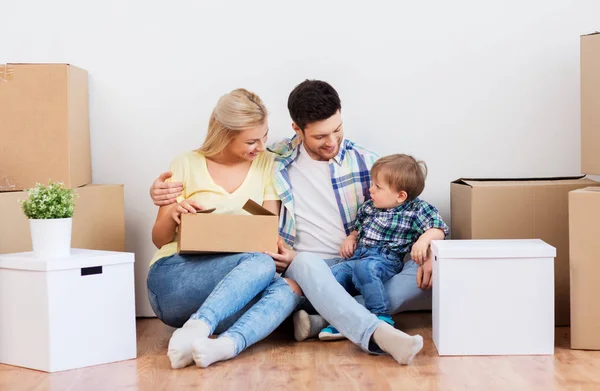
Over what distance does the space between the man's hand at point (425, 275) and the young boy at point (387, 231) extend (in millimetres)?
22

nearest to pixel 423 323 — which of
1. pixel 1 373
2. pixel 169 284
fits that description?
pixel 169 284

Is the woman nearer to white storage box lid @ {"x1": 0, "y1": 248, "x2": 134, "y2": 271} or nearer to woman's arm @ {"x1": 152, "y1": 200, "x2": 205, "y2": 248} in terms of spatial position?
woman's arm @ {"x1": 152, "y1": 200, "x2": 205, "y2": 248}

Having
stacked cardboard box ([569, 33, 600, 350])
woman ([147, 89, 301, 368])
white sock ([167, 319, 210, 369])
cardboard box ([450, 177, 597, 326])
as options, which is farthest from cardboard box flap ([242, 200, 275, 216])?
stacked cardboard box ([569, 33, 600, 350])

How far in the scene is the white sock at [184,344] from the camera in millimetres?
1955

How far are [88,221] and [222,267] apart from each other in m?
0.58

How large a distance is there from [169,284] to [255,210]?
34cm

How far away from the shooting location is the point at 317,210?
2594 mm

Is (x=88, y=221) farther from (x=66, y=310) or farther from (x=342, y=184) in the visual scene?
(x=342, y=184)

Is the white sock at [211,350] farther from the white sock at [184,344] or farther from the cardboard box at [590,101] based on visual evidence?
the cardboard box at [590,101]

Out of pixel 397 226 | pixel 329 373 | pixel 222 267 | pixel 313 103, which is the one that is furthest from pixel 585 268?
pixel 222 267

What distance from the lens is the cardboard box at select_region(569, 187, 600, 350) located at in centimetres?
216

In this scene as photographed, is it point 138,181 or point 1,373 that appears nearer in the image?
point 1,373

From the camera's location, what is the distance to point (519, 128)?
2.76m

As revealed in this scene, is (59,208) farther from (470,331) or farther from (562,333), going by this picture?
(562,333)
